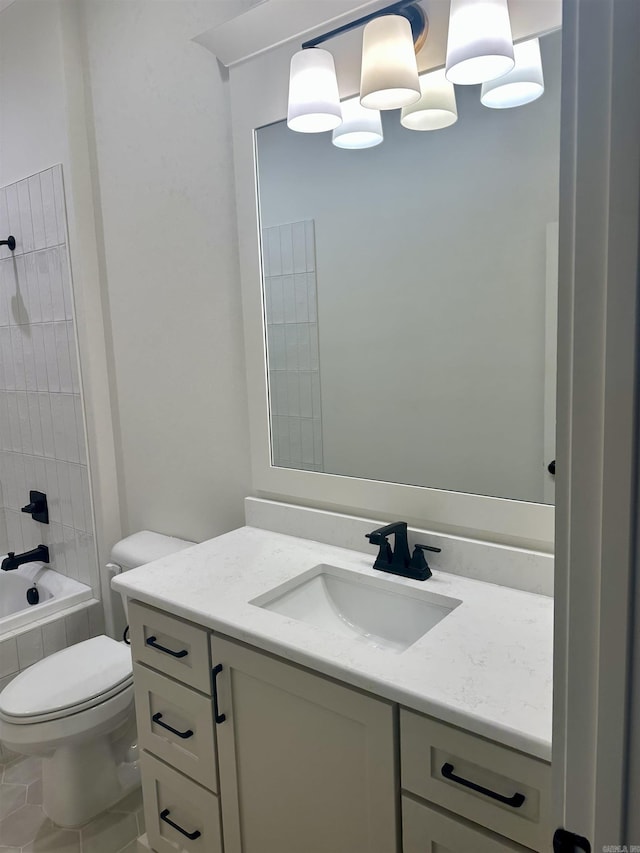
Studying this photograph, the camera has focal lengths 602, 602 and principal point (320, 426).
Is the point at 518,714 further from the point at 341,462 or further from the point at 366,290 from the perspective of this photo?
the point at 366,290

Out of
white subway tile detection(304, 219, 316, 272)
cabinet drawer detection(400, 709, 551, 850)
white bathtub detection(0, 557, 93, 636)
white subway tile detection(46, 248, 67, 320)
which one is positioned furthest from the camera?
white subway tile detection(46, 248, 67, 320)

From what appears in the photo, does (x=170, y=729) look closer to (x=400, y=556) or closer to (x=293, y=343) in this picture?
(x=400, y=556)

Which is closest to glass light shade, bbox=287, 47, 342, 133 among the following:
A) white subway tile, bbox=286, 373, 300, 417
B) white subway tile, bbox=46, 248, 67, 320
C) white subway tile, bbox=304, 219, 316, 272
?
white subway tile, bbox=304, 219, 316, 272

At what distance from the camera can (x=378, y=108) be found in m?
1.41

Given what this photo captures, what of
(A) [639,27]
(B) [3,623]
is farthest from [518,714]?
(B) [3,623]

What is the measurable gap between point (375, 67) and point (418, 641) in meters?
1.24

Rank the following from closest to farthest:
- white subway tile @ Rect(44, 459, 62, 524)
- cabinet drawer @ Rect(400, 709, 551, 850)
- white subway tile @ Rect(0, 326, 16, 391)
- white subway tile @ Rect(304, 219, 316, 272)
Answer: cabinet drawer @ Rect(400, 709, 551, 850) < white subway tile @ Rect(304, 219, 316, 272) < white subway tile @ Rect(44, 459, 62, 524) < white subway tile @ Rect(0, 326, 16, 391)

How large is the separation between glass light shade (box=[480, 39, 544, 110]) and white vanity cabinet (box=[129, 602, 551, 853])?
1232 mm

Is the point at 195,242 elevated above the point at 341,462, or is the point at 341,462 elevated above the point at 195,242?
the point at 195,242

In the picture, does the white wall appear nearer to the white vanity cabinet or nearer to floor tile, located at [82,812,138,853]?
the white vanity cabinet

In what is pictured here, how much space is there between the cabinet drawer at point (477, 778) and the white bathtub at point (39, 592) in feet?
5.68

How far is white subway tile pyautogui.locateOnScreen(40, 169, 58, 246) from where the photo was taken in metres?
2.29

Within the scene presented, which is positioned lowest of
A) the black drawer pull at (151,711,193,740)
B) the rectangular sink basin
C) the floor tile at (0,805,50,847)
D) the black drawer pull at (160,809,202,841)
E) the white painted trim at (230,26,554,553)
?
the floor tile at (0,805,50,847)

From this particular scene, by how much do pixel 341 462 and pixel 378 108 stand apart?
0.90m
